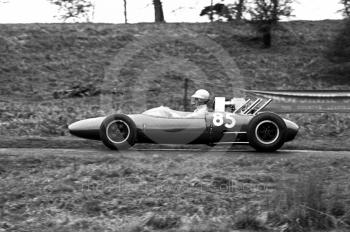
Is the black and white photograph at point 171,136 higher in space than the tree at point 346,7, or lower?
lower

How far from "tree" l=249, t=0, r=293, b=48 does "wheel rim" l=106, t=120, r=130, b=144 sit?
1372 centimetres

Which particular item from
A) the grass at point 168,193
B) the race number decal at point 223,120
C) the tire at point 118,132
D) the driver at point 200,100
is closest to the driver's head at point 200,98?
the driver at point 200,100

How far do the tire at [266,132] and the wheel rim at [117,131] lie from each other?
7.14 ft

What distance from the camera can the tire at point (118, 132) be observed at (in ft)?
34.2

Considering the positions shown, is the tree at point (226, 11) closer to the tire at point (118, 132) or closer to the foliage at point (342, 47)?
the foliage at point (342, 47)

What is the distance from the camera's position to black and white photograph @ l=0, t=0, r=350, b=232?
687cm

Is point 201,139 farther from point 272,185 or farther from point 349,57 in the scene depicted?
point 349,57

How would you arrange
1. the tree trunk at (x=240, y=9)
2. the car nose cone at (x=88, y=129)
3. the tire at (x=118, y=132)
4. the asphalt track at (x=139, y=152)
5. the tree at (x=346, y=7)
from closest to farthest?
the asphalt track at (x=139, y=152), the tire at (x=118, y=132), the car nose cone at (x=88, y=129), the tree at (x=346, y=7), the tree trunk at (x=240, y=9)

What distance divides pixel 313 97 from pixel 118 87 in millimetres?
7426

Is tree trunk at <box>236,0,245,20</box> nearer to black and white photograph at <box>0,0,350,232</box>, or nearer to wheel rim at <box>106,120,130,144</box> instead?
black and white photograph at <box>0,0,350,232</box>

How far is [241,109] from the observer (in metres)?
11.3

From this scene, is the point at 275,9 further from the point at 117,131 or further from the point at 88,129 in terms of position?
the point at 88,129

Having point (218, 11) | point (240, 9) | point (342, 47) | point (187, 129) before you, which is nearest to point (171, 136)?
point (187, 129)

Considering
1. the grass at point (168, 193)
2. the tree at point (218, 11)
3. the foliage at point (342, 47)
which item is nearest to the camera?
the grass at point (168, 193)
